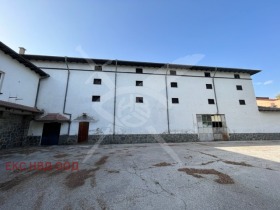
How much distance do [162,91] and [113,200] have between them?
1229 centimetres

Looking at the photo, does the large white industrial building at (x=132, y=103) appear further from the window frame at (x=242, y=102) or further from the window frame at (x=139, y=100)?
the window frame at (x=242, y=102)

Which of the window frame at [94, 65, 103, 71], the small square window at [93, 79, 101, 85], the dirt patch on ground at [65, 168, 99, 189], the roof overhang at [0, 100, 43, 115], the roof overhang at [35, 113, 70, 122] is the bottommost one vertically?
the dirt patch on ground at [65, 168, 99, 189]

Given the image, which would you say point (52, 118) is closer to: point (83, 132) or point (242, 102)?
point (83, 132)

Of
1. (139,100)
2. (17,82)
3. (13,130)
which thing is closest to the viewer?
(17,82)

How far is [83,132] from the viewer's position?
475 inches

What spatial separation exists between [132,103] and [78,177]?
31.7 feet

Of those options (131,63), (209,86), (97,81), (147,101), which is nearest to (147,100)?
(147,101)

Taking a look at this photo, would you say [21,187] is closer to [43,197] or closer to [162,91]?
[43,197]

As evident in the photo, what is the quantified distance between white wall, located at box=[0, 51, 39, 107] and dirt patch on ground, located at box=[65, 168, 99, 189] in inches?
324

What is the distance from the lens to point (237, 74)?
52.5 ft

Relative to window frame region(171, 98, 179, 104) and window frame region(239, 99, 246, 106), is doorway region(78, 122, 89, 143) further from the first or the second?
window frame region(239, 99, 246, 106)

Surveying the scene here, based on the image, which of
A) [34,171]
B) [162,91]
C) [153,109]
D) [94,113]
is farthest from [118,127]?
[34,171]

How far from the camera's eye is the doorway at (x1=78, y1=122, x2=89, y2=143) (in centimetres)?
1192

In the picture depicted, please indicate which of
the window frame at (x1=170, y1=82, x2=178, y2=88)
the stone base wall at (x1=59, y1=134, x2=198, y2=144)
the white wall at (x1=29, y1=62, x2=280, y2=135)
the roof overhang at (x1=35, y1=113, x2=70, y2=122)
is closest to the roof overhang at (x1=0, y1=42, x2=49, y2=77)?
the white wall at (x1=29, y1=62, x2=280, y2=135)
